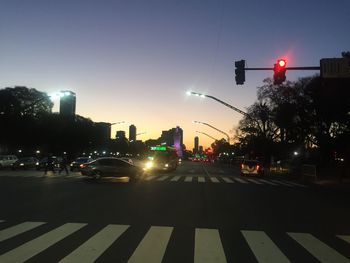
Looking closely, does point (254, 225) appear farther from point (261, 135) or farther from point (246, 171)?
point (261, 135)

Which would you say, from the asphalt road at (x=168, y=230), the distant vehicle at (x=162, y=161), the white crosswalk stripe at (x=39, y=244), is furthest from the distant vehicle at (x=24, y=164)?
the white crosswalk stripe at (x=39, y=244)

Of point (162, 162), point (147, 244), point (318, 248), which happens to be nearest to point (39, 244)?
point (147, 244)

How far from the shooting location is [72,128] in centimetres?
11044

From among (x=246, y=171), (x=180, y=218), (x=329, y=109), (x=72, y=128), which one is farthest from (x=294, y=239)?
(x=72, y=128)

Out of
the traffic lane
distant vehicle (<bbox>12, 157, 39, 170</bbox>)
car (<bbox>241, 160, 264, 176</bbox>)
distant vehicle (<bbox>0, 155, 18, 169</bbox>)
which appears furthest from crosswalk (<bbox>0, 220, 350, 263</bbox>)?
distant vehicle (<bbox>0, 155, 18, 169</bbox>)

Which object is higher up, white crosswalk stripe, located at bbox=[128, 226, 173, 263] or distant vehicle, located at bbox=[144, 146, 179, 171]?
distant vehicle, located at bbox=[144, 146, 179, 171]

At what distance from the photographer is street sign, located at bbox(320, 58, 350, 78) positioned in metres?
20.6

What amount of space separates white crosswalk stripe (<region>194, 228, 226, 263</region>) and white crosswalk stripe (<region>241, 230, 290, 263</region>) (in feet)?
1.98

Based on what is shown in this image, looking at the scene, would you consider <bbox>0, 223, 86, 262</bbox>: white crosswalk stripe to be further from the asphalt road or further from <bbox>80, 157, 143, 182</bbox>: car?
<bbox>80, 157, 143, 182</bbox>: car

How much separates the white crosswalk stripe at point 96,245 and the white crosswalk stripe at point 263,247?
2.67 meters

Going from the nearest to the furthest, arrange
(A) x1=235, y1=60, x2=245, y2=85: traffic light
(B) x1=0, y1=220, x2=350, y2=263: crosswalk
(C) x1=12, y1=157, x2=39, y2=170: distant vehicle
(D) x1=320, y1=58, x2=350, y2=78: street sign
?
(B) x1=0, y1=220, x2=350, y2=263: crosswalk, (D) x1=320, y1=58, x2=350, y2=78: street sign, (A) x1=235, y1=60, x2=245, y2=85: traffic light, (C) x1=12, y1=157, x2=39, y2=170: distant vehicle

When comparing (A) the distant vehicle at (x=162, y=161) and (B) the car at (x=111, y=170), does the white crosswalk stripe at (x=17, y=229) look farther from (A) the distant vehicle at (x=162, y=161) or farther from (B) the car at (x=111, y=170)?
(A) the distant vehicle at (x=162, y=161)

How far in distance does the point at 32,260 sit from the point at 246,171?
4208 centimetres

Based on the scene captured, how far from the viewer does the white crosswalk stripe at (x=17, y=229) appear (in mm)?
10714
